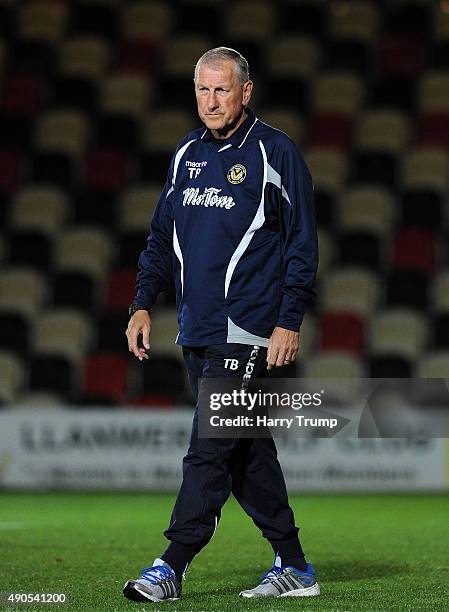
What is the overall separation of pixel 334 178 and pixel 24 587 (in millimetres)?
7957

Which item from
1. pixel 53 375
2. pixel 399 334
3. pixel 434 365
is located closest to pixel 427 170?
pixel 399 334

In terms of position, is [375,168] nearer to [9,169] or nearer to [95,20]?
[9,169]

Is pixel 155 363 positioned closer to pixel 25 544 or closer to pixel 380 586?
pixel 25 544

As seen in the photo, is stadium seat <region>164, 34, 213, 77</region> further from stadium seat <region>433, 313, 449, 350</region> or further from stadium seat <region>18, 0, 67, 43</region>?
stadium seat <region>433, 313, 449, 350</region>

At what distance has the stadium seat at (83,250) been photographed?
10852 mm

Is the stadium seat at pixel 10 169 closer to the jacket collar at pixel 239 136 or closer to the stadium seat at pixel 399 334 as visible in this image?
the stadium seat at pixel 399 334

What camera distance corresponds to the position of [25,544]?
5.00 meters

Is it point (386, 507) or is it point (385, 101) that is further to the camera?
point (385, 101)

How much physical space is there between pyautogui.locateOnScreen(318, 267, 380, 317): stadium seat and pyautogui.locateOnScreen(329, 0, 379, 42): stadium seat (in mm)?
2668

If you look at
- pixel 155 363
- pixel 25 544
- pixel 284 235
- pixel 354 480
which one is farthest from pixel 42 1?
pixel 284 235

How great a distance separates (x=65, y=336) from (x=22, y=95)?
8.82 ft

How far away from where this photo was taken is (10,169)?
11.5 meters

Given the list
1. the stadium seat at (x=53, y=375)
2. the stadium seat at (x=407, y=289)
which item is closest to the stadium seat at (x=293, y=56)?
the stadium seat at (x=407, y=289)

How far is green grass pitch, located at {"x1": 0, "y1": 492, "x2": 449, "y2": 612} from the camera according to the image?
3.48 meters
